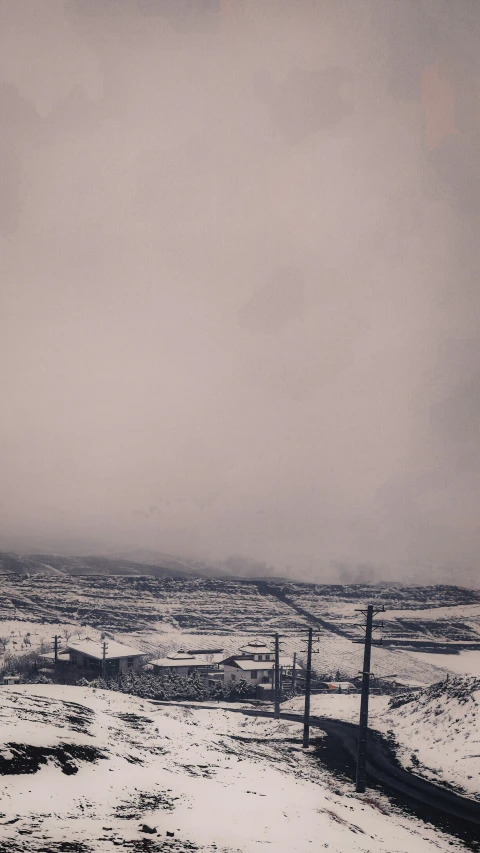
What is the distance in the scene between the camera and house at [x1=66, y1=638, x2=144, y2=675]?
8709 cm

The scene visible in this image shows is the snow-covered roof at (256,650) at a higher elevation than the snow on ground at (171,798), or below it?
below

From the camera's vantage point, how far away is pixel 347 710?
62.7m

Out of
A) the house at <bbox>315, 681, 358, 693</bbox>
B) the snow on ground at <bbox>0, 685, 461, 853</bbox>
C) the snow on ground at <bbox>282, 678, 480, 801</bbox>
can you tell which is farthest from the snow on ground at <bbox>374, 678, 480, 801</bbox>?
the house at <bbox>315, 681, 358, 693</bbox>

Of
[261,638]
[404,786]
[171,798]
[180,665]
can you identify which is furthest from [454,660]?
[171,798]

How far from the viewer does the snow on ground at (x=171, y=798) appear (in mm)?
17578

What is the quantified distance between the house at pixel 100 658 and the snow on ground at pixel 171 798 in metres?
54.6

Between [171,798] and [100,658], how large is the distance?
70.1 metres

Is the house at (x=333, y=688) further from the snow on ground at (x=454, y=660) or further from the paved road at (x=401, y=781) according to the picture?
the snow on ground at (x=454, y=660)

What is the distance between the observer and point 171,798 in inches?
875

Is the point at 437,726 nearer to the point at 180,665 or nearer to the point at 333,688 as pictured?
the point at 333,688

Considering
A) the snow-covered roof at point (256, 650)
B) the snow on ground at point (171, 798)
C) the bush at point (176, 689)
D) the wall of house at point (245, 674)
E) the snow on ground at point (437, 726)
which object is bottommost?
the wall of house at point (245, 674)

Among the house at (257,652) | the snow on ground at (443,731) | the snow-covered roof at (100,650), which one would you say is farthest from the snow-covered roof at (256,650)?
the snow on ground at (443,731)

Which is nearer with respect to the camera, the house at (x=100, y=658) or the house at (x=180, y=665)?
the house at (x=100, y=658)

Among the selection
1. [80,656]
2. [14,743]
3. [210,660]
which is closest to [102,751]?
[14,743]
